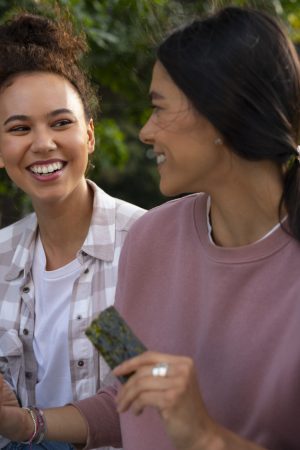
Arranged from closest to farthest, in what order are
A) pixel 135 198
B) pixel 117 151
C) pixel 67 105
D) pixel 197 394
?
pixel 197 394 → pixel 67 105 → pixel 117 151 → pixel 135 198

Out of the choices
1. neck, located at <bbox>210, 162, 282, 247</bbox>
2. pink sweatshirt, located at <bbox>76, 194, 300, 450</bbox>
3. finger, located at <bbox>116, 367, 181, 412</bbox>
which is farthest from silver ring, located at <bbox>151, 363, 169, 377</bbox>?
neck, located at <bbox>210, 162, 282, 247</bbox>

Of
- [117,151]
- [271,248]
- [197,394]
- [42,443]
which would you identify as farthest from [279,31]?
[117,151]

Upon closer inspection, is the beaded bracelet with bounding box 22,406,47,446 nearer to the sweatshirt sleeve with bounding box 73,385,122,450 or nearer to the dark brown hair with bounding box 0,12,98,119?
the sweatshirt sleeve with bounding box 73,385,122,450

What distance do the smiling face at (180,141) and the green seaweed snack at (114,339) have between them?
0.39 meters

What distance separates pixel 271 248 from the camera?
201 centimetres

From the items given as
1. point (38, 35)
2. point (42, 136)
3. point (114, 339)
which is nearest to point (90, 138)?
point (42, 136)

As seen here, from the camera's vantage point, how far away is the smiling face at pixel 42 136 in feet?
9.14

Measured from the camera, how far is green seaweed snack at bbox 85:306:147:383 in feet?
5.95

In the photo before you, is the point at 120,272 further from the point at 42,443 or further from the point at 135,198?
the point at 135,198

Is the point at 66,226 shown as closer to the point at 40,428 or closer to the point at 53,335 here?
the point at 53,335

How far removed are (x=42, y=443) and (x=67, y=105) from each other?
104 cm

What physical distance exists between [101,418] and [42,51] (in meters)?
1.19

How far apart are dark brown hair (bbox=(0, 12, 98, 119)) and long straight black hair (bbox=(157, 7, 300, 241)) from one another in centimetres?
94

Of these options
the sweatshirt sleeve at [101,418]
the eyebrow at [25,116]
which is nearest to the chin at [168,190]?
the sweatshirt sleeve at [101,418]
